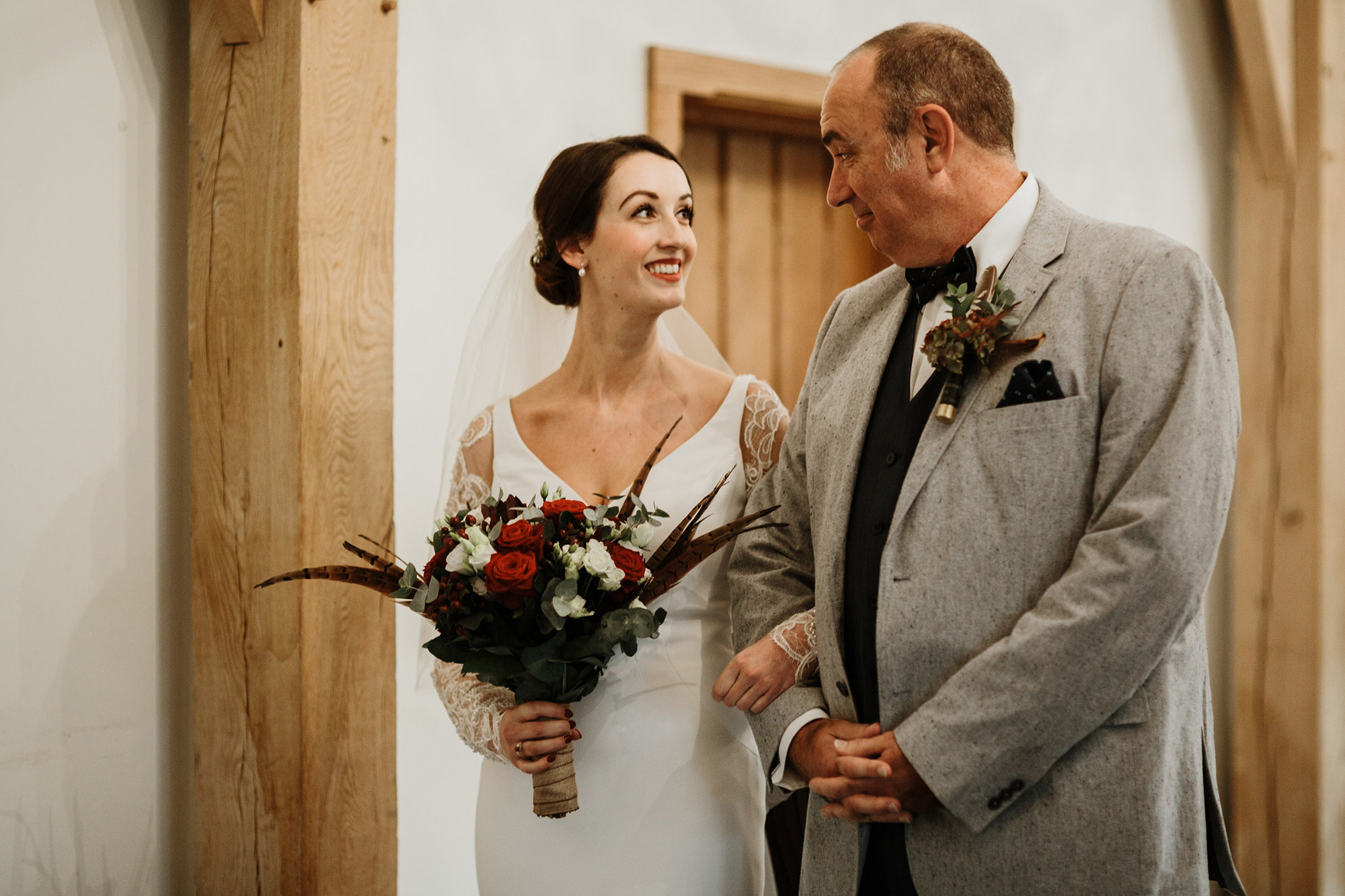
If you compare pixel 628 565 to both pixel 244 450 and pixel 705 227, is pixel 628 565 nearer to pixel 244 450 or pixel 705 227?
pixel 244 450

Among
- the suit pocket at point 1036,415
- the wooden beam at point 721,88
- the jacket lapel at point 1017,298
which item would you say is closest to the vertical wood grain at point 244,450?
the wooden beam at point 721,88

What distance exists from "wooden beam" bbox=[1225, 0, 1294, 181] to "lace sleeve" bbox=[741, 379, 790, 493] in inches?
102

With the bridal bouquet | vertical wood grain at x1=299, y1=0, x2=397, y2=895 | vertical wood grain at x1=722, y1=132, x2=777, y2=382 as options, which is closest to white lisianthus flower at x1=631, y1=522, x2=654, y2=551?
the bridal bouquet

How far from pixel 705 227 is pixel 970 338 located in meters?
1.94

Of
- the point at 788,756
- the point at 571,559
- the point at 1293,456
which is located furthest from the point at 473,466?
the point at 1293,456

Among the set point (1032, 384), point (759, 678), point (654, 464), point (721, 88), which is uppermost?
point (721, 88)

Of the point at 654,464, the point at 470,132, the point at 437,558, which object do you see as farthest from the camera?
the point at 470,132

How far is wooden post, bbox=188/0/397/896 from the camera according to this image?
7.03 feet

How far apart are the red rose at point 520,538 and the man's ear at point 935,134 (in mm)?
802

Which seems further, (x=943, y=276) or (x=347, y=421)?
(x=347, y=421)

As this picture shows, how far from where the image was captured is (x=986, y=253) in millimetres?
1524

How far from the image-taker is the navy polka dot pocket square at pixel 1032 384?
1.35 m

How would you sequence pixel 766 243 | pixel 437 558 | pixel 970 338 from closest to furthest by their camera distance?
1. pixel 970 338
2. pixel 437 558
3. pixel 766 243

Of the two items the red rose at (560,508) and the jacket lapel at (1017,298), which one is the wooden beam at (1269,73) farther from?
the red rose at (560,508)
